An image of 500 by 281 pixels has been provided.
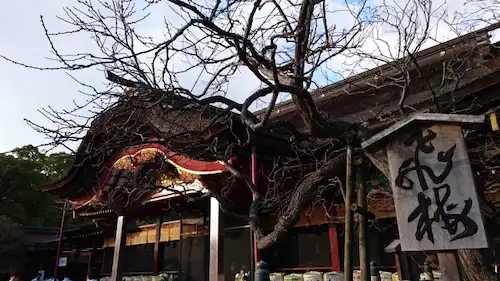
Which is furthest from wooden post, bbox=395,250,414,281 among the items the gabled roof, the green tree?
the green tree

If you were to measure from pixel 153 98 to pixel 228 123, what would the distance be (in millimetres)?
1654

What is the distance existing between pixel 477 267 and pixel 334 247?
4598 mm

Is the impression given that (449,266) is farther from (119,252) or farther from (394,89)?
(119,252)

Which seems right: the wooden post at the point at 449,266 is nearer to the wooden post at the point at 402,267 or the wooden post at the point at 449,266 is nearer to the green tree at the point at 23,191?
the wooden post at the point at 402,267

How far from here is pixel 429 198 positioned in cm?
334

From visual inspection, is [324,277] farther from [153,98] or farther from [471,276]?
[153,98]

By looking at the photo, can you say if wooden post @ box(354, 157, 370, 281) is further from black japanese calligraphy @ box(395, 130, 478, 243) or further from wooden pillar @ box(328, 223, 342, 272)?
wooden pillar @ box(328, 223, 342, 272)

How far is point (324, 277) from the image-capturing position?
827cm

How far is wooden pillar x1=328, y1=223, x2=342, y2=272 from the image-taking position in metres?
8.27

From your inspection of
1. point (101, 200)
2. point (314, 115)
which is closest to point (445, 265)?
point (314, 115)

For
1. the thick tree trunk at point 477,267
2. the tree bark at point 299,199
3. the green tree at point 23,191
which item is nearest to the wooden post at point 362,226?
the tree bark at point 299,199

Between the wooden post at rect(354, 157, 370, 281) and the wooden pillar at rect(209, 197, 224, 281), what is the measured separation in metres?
4.24

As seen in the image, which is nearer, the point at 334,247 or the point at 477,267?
the point at 477,267

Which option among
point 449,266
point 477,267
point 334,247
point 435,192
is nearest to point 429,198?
point 435,192
